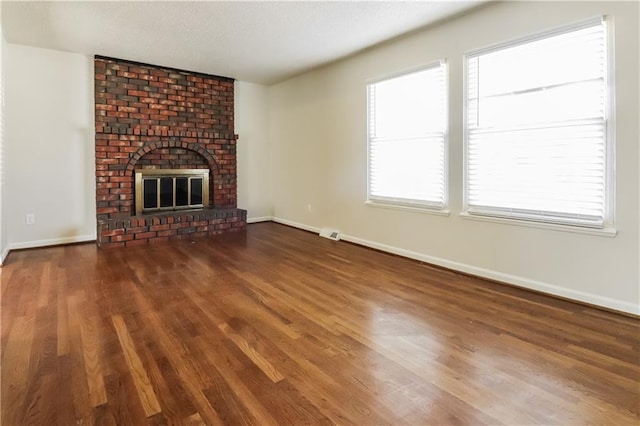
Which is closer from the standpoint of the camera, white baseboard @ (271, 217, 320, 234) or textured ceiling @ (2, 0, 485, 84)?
textured ceiling @ (2, 0, 485, 84)

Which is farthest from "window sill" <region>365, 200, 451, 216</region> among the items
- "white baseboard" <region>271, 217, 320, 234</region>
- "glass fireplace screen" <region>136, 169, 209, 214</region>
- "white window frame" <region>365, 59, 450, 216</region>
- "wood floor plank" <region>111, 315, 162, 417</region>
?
"wood floor plank" <region>111, 315, 162, 417</region>

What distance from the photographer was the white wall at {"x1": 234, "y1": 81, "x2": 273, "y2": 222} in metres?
6.26

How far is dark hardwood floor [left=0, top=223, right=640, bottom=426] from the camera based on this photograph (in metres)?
1.57

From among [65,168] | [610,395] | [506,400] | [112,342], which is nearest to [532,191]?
[610,395]

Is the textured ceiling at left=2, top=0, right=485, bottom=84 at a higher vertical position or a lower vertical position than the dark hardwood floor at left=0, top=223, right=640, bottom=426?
higher

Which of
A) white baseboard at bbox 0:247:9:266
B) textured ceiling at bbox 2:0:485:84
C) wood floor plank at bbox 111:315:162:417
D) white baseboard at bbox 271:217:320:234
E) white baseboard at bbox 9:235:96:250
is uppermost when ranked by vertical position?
textured ceiling at bbox 2:0:485:84

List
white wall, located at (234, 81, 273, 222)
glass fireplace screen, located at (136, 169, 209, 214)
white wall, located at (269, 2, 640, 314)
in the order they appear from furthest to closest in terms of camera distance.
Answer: white wall, located at (234, 81, 273, 222) → glass fireplace screen, located at (136, 169, 209, 214) → white wall, located at (269, 2, 640, 314)

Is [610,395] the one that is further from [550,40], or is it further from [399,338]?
[550,40]

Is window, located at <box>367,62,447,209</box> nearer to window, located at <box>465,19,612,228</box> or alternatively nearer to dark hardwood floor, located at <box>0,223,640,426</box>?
window, located at <box>465,19,612,228</box>

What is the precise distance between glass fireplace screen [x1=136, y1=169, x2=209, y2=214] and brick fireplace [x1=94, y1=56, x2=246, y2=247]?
8 centimetres

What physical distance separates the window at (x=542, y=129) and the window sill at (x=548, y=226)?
0.12 ft

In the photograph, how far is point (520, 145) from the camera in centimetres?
308

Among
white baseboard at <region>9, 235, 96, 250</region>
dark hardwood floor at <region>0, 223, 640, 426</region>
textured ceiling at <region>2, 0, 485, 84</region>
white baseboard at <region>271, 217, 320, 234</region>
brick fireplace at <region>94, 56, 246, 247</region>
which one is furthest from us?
white baseboard at <region>271, 217, 320, 234</region>

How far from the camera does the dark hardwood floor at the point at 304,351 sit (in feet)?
5.14
